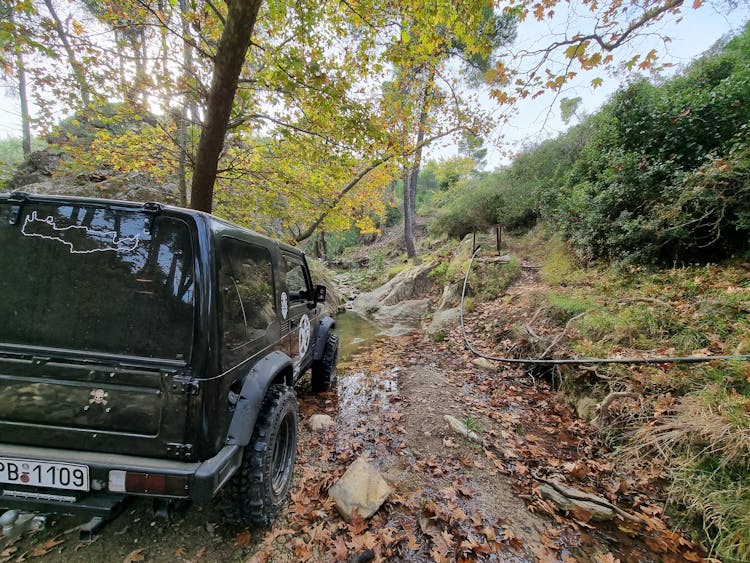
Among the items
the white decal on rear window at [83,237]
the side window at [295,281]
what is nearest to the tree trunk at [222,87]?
the side window at [295,281]

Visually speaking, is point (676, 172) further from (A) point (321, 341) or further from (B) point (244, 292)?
(B) point (244, 292)

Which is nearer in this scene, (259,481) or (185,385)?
(185,385)

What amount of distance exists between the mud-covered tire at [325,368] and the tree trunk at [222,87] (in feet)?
8.71

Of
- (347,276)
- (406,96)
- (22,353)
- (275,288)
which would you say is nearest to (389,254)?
(347,276)

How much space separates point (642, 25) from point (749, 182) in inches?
109

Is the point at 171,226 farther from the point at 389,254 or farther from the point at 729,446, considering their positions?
the point at 389,254

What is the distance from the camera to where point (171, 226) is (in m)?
1.69

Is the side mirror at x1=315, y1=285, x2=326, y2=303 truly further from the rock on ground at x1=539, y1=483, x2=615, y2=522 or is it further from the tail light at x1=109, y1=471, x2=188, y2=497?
the rock on ground at x1=539, y1=483, x2=615, y2=522

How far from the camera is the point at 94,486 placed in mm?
1515

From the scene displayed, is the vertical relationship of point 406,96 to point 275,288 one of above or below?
above

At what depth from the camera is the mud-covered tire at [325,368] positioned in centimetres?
429

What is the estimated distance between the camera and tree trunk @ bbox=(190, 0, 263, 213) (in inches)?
112

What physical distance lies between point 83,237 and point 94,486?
1390mm

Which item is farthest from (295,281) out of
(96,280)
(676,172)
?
(676,172)
